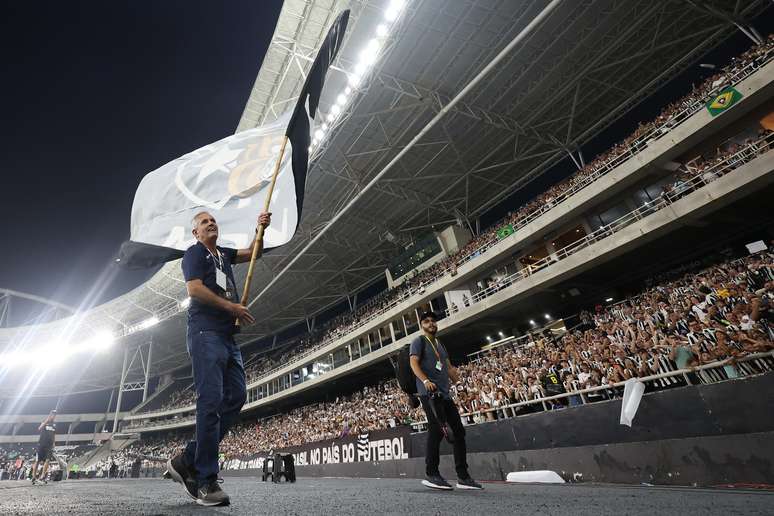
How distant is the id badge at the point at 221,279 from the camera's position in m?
2.68

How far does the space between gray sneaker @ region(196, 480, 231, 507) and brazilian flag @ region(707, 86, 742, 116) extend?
16258 millimetres

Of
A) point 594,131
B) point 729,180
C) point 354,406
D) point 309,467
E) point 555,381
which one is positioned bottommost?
point 309,467

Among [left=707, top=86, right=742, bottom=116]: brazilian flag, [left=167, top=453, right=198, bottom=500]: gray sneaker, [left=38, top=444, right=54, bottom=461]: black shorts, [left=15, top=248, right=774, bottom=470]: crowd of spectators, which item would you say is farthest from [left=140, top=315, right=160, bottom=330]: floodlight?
[left=707, top=86, right=742, bottom=116]: brazilian flag

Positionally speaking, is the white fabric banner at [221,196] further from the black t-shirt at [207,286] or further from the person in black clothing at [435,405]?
the person in black clothing at [435,405]

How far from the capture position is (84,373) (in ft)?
149

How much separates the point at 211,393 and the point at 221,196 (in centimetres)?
224

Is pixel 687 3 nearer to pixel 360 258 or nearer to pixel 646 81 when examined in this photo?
pixel 646 81

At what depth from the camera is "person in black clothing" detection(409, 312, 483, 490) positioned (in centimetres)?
339

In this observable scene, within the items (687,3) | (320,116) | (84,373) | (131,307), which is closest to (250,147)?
(320,116)

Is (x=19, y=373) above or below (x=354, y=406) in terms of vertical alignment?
above

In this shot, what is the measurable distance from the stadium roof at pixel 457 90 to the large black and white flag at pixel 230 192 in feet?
42.1

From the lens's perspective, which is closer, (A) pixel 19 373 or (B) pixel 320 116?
(B) pixel 320 116

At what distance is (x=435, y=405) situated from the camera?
355cm

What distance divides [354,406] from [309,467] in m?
6.96
